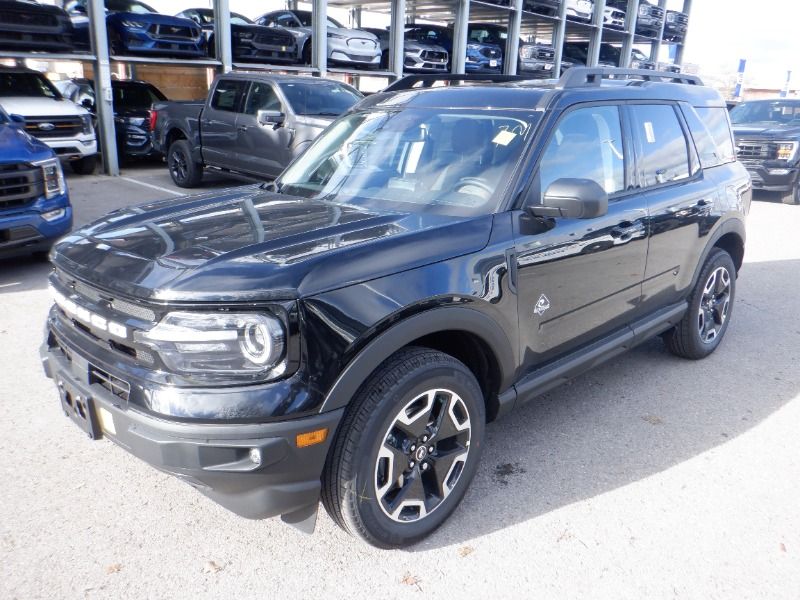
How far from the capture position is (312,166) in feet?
12.3

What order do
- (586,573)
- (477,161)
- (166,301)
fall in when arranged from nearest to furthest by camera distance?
1. (166,301)
2. (586,573)
3. (477,161)

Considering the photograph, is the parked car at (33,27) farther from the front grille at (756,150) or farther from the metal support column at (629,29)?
the metal support column at (629,29)

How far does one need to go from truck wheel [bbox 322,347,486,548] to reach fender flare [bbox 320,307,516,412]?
102 millimetres

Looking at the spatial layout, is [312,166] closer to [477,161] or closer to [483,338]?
[477,161]

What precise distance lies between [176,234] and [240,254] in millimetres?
477

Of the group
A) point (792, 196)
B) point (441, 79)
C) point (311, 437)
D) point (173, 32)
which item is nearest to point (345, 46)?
point (173, 32)

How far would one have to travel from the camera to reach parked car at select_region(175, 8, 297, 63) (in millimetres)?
13492

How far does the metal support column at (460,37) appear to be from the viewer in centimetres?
1752

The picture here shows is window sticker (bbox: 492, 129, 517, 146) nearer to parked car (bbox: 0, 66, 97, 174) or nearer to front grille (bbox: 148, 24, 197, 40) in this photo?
parked car (bbox: 0, 66, 97, 174)

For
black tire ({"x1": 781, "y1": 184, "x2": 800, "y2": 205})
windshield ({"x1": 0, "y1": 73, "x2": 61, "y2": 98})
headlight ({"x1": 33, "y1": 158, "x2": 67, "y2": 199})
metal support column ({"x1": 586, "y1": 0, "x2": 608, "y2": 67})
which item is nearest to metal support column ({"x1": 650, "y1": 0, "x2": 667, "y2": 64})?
metal support column ({"x1": 586, "y1": 0, "x2": 608, "y2": 67})

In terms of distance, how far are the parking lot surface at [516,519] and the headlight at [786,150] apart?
9376mm

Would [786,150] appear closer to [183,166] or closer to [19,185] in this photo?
[183,166]

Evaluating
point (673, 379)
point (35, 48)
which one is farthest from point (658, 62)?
point (673, 379)

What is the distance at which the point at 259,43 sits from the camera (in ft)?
45.0
